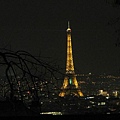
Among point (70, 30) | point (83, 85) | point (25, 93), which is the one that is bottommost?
point (25, 93)

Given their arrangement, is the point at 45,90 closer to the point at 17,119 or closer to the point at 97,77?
the point at 17,119

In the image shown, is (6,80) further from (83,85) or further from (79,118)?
(83,85)

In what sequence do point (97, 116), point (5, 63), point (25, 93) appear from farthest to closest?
point (97, 116), point (25, 93), point (5, 63)

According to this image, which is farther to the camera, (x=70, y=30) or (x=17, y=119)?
(x=70, y=30)

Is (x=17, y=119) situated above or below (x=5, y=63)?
below

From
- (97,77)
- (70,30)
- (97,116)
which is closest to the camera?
(97,116)

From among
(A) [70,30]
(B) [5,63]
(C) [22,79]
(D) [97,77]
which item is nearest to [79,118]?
(C) [22,79]

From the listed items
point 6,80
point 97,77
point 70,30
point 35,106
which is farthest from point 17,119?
point 70,30

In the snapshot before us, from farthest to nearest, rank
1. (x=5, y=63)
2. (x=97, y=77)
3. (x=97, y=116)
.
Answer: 1. (x=97, y=77)
2. (x=97, y=116)
3. (x=5, y=63)

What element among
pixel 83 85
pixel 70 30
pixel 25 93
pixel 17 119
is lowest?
pixel 17 119
